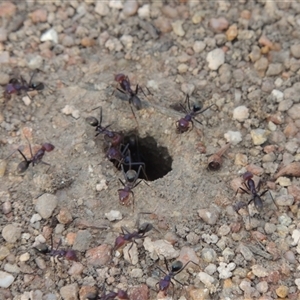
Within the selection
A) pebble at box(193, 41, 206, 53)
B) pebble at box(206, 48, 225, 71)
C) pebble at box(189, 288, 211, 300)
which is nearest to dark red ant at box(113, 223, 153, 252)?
pebble at box(189, 288, 211, 300)

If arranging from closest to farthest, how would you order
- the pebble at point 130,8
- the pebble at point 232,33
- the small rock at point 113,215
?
the small rock at point 113,215 → the pebble at point 232,33 → the pebble at point 130,8

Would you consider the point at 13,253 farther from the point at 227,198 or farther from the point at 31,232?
the point at 227,198

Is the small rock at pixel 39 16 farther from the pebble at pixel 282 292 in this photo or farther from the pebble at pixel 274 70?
the pebble at pixel 282 292

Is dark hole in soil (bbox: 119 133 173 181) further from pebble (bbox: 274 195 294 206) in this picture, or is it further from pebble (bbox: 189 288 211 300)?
pebble (bbox: 189 288 211 300)

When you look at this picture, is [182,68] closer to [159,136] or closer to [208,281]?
[159,136]

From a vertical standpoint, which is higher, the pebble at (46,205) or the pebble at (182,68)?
the pebble at (182,68)

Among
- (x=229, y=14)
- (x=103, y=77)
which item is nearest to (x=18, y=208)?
(x=103, y=77)

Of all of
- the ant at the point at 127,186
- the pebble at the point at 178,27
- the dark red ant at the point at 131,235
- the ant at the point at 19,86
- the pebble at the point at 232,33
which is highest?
the pebble at the point at 232,33

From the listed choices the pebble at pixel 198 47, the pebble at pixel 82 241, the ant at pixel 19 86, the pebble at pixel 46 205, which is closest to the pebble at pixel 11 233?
the pebble at pixel 46 205
